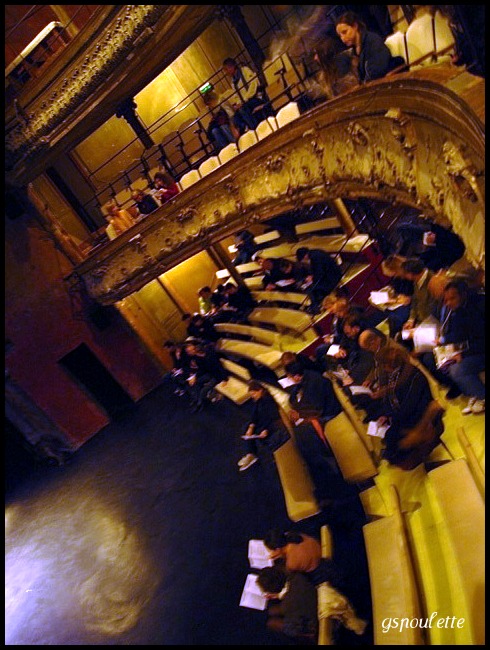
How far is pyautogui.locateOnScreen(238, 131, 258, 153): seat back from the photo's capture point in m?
7.79

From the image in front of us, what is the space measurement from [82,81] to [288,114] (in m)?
4.94

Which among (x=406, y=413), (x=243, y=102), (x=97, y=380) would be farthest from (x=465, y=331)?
(x=97, y=380)

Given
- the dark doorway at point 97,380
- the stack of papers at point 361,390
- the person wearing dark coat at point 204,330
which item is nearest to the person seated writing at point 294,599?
the stack of papers at point 361,390

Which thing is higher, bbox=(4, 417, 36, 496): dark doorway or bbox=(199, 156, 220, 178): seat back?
bbox=(199, 156, 220, 178): seat back

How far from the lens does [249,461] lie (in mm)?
7414

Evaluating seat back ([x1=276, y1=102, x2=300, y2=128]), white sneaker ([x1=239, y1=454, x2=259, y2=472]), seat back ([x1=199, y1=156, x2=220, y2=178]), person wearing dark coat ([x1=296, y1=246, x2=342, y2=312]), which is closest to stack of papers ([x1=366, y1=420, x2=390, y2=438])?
white sneaker ([x1=239, y1=454, x2=259, y2=472])

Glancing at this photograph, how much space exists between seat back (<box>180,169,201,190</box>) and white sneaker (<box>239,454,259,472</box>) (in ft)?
18.6

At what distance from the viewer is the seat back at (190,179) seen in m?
9.27

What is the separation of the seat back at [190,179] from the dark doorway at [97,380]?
5550 millimetres

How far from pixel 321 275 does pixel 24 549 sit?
8.35 meters

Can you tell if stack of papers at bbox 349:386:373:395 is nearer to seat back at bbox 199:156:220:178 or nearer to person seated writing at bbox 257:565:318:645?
person seated writing at bbox 257:565:318:645

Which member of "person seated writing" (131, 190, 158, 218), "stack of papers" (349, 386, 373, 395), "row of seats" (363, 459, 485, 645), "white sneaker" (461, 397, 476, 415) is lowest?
"row of seats" (363, 459, 485, 645)

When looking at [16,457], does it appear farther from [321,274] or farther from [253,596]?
[321,274]

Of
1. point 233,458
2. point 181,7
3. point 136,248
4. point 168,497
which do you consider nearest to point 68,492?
point 168,497
